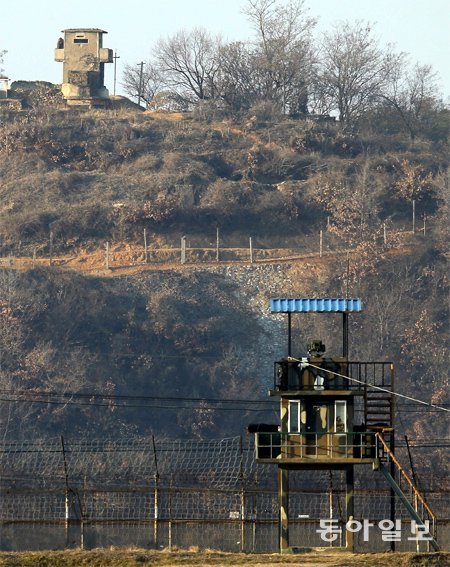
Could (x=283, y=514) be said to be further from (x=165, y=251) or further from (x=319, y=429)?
(x=165, y=251)

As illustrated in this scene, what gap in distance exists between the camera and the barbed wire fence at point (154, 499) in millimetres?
64250

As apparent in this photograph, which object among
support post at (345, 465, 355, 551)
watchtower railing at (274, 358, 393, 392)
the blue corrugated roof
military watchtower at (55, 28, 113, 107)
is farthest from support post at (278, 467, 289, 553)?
military watchtower at (55, 28, 113, 107)

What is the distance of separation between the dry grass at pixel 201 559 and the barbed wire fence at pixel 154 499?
31.1 feet

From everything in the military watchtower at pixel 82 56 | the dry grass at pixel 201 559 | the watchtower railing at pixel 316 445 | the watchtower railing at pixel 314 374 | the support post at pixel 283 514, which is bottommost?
the dry grass at pixel 201 559

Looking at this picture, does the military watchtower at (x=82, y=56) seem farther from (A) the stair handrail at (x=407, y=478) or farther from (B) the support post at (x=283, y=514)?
(A) the stair handrail at (x=407, y=478)

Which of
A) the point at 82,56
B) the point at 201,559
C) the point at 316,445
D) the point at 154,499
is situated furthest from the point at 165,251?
the point at 201,559

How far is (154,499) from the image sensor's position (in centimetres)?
5969

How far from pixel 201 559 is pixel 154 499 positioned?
46.0 ft

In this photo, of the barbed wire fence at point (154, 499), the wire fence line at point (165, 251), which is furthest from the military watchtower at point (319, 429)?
the wire fence line at point (165, 251)

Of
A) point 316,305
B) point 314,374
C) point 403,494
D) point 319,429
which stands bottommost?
point 403,494

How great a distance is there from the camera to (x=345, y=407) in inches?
2005

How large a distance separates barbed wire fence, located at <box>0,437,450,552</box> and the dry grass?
9.48 m

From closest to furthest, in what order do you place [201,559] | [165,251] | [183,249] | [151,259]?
[201,559]
[183,249]
[151,259]
[165,251]

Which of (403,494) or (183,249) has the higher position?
(183,249)
